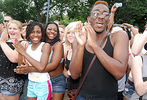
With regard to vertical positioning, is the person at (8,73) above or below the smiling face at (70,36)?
below

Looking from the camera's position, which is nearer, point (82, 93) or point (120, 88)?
point (82, 93)

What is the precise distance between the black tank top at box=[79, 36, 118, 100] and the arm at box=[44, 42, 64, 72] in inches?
34.6

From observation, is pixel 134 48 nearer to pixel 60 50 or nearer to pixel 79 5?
pixel 60 50

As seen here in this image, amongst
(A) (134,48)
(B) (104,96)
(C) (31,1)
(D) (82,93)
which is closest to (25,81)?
(D) (82,93)

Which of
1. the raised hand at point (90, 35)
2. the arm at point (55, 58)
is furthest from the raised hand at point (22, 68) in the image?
the raised hand at point (90, 35)

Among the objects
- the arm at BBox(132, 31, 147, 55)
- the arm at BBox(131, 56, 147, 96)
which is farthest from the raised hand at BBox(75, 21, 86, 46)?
the arm at BBox(132, 31, 147, 55)

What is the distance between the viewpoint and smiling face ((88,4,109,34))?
1.57 metres

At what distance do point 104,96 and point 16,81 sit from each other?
1.53m

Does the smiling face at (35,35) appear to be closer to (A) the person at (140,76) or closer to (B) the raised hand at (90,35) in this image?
(B) the raised hand at (90,35)

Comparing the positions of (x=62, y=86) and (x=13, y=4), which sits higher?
(x=13, y=4)

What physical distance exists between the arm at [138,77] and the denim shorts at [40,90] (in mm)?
1287

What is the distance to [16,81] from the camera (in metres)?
2.48

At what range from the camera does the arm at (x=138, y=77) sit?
1550mm

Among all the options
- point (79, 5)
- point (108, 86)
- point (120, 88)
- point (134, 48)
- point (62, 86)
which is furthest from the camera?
point (79, 5)
